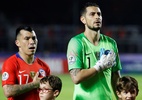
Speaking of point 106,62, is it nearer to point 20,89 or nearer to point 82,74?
point 82,74

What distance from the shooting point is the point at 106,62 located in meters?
4.57

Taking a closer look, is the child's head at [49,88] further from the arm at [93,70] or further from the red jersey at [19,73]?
the red jersey at [19,73]

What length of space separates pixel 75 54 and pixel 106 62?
34 cm

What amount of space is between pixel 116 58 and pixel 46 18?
970 inches

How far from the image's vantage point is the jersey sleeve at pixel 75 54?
4.62 m

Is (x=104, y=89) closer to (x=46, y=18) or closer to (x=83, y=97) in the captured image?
(x=83, y=97)

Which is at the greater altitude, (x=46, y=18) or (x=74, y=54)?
(x=74, y=54)

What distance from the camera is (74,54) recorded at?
A: 466cm

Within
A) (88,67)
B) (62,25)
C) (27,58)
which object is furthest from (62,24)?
(88,67)

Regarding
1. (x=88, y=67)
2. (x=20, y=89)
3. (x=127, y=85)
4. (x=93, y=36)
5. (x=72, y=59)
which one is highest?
(x=93, y=36)

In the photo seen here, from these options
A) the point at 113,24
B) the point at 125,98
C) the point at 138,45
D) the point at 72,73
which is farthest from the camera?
the point at 113,24

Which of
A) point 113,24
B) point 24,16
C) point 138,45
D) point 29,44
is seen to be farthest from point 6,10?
point 29,44

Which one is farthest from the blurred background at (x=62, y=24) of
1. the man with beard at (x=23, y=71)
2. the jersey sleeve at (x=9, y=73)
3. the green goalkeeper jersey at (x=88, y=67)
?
the green goalkeeper jersey at (x=88, y=67)

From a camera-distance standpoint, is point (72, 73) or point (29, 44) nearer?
point (72, 73)
